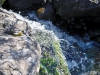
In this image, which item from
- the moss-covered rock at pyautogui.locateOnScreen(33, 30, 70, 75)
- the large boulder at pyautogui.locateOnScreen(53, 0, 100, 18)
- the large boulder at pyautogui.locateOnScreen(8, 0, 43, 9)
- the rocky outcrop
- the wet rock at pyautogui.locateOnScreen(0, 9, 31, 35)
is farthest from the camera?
the large boulder at pyautogui.locateOnScreen(8, 0, 43, 9)

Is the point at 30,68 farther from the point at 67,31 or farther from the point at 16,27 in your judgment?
the point at 67,31

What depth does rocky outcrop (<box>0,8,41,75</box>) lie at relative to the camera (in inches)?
95.3

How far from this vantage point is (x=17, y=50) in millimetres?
2656

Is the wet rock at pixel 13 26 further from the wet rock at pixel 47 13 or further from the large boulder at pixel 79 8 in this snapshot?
the wet rock at pixel 47 13

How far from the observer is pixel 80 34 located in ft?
22.9

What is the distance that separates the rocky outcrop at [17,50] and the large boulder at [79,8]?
355 cm

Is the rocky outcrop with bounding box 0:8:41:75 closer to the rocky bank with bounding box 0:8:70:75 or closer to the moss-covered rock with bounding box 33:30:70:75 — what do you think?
the rocky bank with bounding box 0:8:70:75

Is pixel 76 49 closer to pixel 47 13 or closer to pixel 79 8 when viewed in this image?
pixel 79 8

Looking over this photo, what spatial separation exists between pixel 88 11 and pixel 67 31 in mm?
896

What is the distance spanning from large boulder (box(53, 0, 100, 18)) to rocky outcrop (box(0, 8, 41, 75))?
11.6 ft

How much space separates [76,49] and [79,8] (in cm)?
117

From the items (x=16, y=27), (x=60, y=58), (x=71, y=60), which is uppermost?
(x=16, y=27)

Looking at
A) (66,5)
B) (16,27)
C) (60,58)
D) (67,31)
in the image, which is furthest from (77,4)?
(16,27)

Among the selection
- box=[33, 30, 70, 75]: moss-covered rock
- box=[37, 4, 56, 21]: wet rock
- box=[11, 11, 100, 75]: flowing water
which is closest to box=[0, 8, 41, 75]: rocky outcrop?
box=[33, 30, 70, 75]: moss-covered rock
